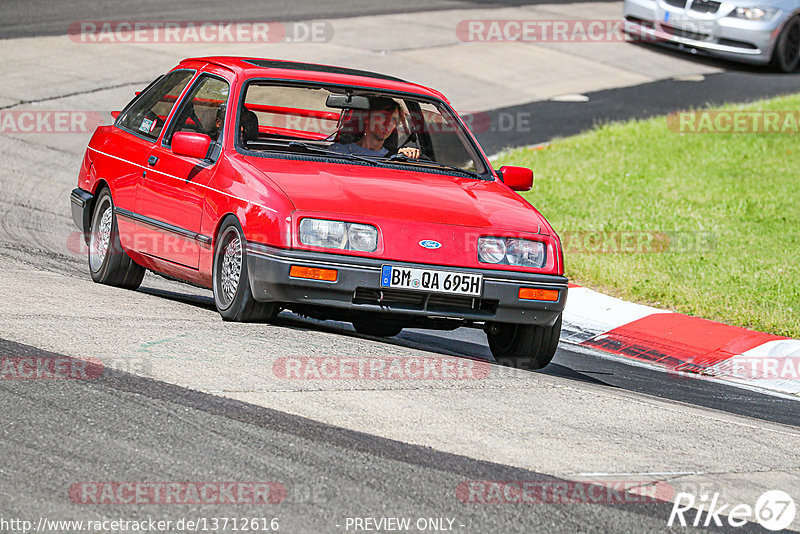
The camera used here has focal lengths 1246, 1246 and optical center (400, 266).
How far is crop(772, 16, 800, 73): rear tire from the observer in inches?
749

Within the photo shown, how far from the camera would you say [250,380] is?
5645 millimetres

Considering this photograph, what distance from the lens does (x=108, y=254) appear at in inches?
329

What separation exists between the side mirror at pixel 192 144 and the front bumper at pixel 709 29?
43.1ft

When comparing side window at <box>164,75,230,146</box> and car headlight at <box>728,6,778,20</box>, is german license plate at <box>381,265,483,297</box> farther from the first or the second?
car headlight at <box>728,6,778,20</box>

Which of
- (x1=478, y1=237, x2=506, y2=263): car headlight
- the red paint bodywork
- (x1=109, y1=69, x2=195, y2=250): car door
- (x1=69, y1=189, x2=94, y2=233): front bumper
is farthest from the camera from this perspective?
(x1=69, y1=189, x2=94, y2=233): front bumper

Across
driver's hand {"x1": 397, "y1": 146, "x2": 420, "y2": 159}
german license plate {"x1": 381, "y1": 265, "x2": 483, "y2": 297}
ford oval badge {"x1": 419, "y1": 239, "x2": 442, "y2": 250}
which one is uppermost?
driver's hand {"x1": 397, "y1": 146, "x2": 420, "y2": 159}

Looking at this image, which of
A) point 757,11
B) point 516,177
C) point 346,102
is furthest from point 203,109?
point 757,11

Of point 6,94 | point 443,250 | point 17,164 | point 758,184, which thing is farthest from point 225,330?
point 6,94

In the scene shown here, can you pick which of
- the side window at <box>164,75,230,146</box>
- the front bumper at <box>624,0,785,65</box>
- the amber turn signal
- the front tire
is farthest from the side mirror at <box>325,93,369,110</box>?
the front bumper at <box>624,0,785,65</box>

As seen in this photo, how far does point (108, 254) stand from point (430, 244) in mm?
2784

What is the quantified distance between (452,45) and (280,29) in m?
2.87

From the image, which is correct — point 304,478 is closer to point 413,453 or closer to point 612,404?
point 413,453

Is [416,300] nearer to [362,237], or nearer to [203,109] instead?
[362,237]

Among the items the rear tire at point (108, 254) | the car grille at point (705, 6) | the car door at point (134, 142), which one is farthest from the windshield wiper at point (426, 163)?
the car grille at point (705, 6)
